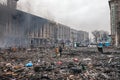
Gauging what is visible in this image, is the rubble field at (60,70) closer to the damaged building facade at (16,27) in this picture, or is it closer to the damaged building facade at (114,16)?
the damaged building facade at (16,27)

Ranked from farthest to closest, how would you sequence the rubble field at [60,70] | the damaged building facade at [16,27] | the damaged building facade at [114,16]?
the damaged building facade at [114,16] < the damaged building facade at [16,27] < the rubble field at [60,70]

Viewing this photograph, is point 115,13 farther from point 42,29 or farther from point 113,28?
point 42,29

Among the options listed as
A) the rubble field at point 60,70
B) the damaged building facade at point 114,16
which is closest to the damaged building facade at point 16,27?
the rubble field at point 60,70

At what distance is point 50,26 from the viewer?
211 feet

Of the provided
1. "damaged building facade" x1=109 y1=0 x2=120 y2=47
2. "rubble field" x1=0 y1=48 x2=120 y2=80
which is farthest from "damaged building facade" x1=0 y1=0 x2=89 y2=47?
"damaged building facade" x1=109 y1=0 x2=120 y2=47

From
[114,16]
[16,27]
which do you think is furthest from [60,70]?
[114,16]

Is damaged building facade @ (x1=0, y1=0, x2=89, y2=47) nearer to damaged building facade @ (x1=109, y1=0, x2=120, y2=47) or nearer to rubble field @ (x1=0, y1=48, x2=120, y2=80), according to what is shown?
rubble field @ (x1=0, y1=48, x2=120, y2=80)

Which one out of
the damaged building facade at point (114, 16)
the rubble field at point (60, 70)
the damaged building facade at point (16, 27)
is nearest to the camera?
the rubble field at point (60, 70)

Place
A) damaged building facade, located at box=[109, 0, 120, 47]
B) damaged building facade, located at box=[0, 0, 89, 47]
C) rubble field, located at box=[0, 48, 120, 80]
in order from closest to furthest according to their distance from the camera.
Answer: rubble field, located at box=[0, 48, 120, 80]
damaged building facade, located at box=[0, 0, 89, 47]
damaged building facade, located at box=[109, 0, 120, 47]

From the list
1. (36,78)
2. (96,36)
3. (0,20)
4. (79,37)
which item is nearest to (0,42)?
(0,20)

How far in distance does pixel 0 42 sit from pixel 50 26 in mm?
35680

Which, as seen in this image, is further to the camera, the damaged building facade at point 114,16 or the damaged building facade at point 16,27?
the damaged building facade at point 114,16

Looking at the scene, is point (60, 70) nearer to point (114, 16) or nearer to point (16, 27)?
point (16, 27)

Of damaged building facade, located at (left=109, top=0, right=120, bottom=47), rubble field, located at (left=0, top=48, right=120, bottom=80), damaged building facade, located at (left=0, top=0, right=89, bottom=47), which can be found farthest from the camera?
damaged building facade, located at (left=109, top=0, right=120, bottom=47)
